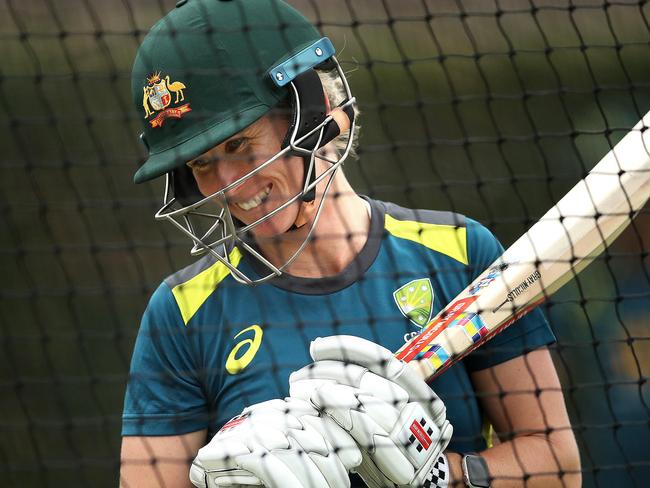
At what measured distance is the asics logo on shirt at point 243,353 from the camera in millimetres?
1910

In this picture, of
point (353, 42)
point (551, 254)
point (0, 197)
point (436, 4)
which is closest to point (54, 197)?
point (0, 197)

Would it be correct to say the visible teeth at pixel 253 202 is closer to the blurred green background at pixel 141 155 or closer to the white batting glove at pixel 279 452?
the white batting glove at pixel 279 452

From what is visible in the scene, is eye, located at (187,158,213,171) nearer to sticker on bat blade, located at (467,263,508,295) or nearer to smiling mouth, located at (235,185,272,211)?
smiling mouth, located at (235,185,272,211)

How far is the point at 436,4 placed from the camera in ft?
14.2

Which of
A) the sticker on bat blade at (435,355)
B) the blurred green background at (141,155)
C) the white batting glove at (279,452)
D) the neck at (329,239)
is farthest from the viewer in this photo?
the blurred green background at (141,155)

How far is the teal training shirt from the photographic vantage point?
75.3 inches

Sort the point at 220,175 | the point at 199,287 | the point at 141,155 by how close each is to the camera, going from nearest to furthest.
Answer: the point at 220,175 → the point at 199,287 → the point at 141,155

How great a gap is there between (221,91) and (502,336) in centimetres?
71

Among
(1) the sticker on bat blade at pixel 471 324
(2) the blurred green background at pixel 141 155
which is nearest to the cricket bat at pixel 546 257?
(1) the sticker on bat blade at pixel 471 324

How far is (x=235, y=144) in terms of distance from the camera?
6.22 feet

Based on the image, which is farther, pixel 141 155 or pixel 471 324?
pixel 141 155

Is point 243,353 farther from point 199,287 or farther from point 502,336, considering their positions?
point 502,336

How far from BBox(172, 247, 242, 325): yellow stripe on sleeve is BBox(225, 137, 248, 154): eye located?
23cm

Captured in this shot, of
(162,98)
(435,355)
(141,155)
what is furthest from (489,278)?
(141,155)
